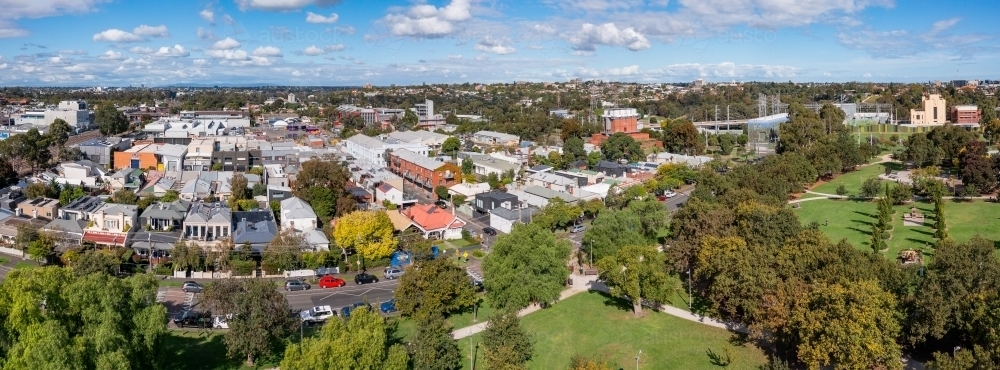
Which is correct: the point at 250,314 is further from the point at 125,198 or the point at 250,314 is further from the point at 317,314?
the point at 125,198

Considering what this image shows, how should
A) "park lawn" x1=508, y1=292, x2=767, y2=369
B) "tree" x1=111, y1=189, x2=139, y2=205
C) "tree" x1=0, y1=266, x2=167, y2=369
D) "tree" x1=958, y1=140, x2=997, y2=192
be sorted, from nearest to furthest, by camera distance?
"tree" x1=0, y1=266, x2=167, y2=369 < "park lawn" x1=508, y1=292, x2=767, y2=369 < "tree" x1=111, y1=189, x2=139, y2=205 < "tree" x1=958, y1=140, x2=997, y2=192

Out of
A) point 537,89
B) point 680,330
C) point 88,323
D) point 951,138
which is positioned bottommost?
point 680,330

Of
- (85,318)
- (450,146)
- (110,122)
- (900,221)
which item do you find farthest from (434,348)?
(110,122)

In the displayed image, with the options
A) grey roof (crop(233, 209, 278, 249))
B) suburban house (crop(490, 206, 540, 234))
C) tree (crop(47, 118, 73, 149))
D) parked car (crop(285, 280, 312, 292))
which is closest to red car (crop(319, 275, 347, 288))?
parked car (crop(285, 280, 312, 292))

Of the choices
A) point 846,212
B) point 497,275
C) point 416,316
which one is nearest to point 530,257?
point 497,275

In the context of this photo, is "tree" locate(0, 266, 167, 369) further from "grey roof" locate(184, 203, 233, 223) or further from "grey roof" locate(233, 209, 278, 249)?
"grey roof" locate(184, 203, 233, 223)

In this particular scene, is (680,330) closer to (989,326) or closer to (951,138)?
(989,326)
